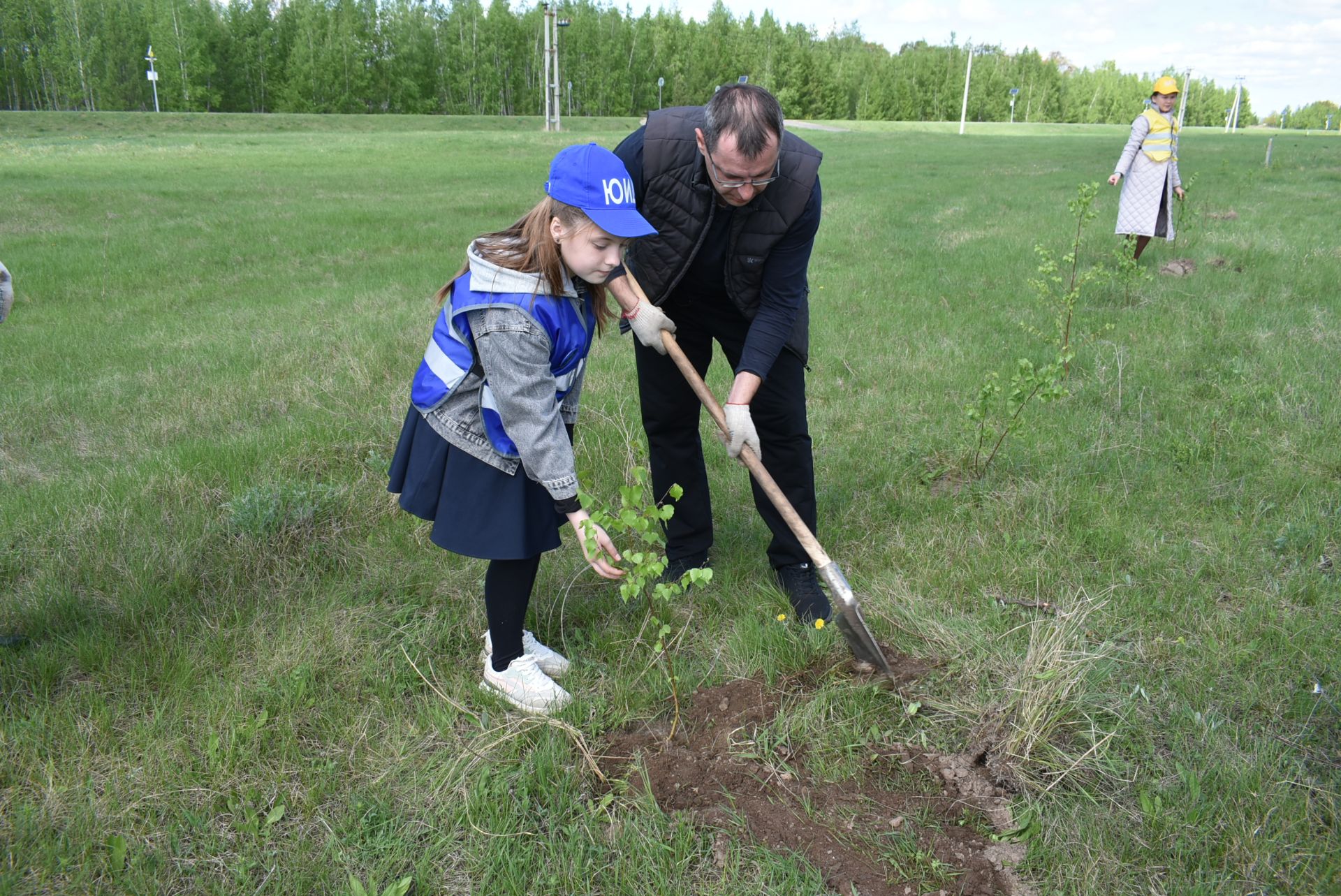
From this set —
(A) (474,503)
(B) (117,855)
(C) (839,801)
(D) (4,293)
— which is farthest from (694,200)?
(B) (117,855)

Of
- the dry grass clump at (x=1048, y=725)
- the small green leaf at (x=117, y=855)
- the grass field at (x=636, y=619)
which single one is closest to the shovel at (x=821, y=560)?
the grass field at (x=636, y=619)

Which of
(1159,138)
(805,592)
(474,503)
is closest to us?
Answer: (474,503)

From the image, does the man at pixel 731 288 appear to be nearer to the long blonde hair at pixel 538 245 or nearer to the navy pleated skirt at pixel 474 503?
the long blonde hair at pixel 538 245

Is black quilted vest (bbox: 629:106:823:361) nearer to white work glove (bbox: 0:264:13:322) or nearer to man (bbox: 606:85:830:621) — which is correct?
man (bbox: 606:85:830:621)

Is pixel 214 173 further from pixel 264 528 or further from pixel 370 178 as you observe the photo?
pixel 264 528

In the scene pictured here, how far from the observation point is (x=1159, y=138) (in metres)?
8.84

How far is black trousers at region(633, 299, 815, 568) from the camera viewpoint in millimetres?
3449

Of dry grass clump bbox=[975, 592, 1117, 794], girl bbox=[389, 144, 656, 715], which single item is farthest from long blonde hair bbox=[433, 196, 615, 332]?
dry grass clump bbox=[975, 592, 1117, 794]

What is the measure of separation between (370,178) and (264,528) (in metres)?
16.9

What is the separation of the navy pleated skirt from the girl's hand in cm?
15

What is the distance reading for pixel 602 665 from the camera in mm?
3113

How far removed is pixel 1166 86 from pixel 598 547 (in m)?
8.56

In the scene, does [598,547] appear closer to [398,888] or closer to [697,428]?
[398,888]

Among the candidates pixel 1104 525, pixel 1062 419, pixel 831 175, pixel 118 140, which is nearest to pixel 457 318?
pixel 1104 525
